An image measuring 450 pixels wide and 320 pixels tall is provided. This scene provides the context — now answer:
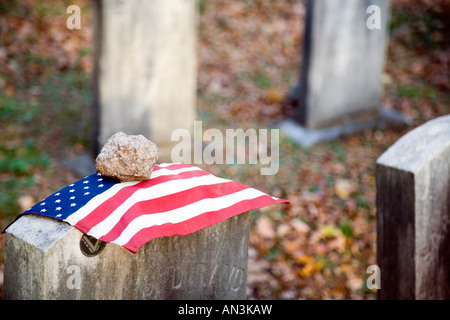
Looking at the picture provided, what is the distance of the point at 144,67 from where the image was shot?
202 inches

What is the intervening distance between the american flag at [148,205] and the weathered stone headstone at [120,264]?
10 centimetres

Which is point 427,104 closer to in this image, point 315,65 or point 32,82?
point 315,65

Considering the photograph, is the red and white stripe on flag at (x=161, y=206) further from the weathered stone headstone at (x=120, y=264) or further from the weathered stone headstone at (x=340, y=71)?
the weathered stone headstone at (x=340, y=71)

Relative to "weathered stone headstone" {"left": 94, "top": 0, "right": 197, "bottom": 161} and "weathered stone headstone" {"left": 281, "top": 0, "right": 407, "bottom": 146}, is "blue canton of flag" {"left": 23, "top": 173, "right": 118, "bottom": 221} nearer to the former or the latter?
"weathered stone headstone" {"left": 94, "top": 0, "right": 197, "bottom": 161}

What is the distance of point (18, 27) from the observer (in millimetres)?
7730

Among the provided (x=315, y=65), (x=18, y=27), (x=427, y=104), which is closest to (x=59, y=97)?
(x=18, y=27)

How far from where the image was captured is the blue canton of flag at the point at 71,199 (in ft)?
7.06

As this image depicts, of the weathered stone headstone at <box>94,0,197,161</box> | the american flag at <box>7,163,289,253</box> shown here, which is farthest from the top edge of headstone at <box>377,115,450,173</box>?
the weathered stone headstone at <box>94,0,197,161</box>

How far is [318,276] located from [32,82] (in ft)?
16.5

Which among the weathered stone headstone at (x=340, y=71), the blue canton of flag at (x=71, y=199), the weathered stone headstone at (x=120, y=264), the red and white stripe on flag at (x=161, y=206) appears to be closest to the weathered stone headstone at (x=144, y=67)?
the weathered stone headstone at (x=340, y=71)

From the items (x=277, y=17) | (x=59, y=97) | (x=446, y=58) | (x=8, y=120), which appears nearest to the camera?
(x=8, y=120)

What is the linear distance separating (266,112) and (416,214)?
4.09 metres

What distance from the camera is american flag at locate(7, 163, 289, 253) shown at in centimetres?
210
